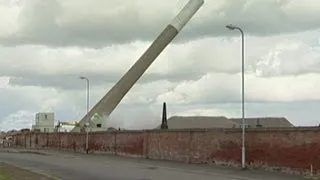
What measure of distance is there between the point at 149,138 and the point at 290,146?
23.1 metres

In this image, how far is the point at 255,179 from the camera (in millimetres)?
32500

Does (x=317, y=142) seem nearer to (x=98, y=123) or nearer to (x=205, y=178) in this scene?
(x=205, y=178)

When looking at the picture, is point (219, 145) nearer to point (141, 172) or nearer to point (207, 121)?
point (141, 172)

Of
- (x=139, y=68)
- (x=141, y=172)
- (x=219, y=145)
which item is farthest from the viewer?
(x=139, y=68)

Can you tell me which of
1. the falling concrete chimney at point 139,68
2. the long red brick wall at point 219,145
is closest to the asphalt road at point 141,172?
the long red brick wall at point 219,145

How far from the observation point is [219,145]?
48875 millimetres

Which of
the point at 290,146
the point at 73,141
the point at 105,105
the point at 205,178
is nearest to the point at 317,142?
the point at 290,146

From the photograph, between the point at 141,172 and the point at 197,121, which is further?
the point at 197,121

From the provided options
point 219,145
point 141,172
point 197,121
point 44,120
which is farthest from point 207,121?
point 141,172

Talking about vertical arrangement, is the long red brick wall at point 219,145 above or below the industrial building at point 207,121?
below

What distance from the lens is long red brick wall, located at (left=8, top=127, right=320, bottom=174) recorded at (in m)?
39.1

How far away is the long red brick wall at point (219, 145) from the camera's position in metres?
39.1

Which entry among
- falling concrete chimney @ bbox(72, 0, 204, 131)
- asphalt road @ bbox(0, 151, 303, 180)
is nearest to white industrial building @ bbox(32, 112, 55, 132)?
falling concrete chimney @ bbox(72, 0, 204, 131)

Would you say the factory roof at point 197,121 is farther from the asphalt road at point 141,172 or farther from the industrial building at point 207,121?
the asphalt road at point 141,172
